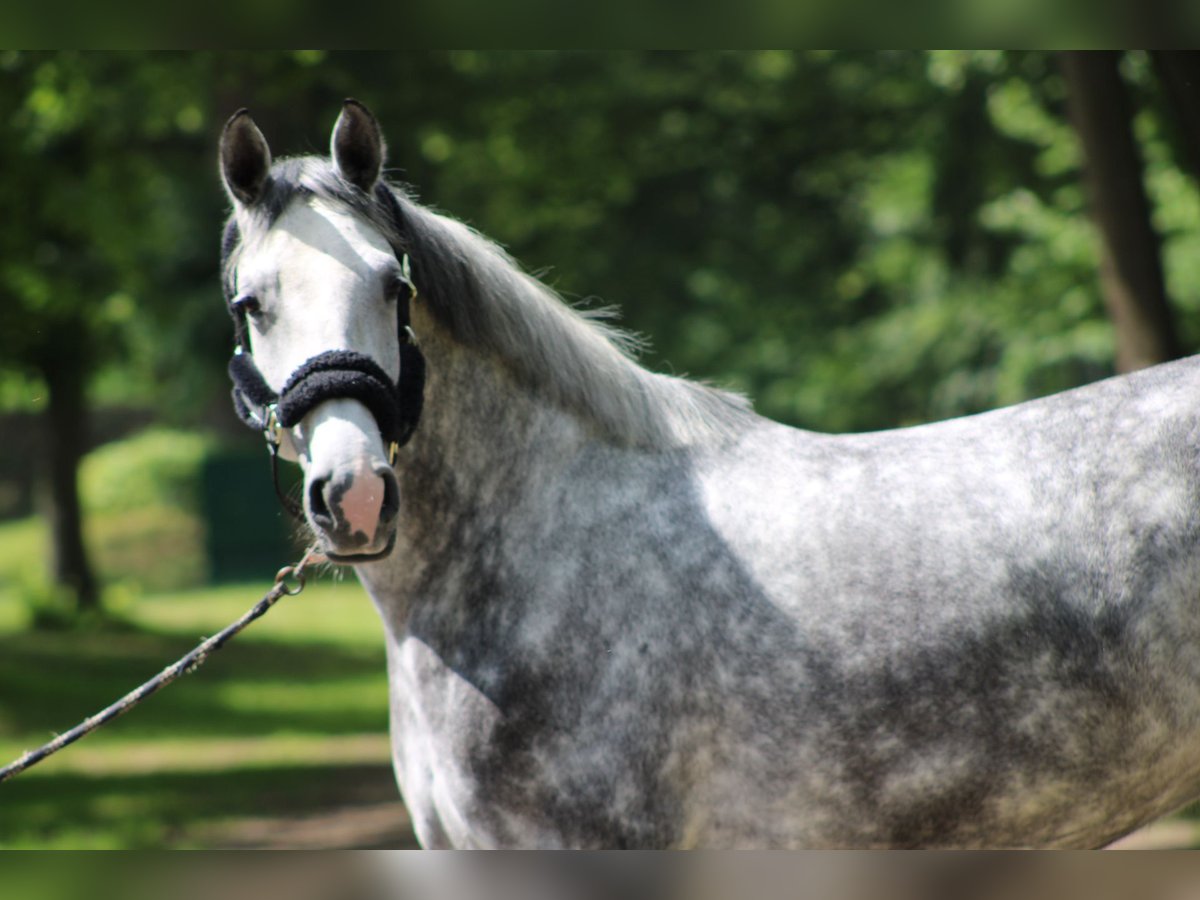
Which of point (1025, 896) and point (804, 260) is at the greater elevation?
point (804, 260)

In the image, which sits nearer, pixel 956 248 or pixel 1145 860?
pixel 1145 860

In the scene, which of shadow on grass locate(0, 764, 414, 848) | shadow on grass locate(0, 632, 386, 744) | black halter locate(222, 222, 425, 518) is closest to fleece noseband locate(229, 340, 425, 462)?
black halter locate(222, 222, 425, 518)

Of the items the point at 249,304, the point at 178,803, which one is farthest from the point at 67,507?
the point at 249,304

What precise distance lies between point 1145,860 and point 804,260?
16.4 meters

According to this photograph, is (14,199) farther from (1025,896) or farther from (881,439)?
(1025,896)

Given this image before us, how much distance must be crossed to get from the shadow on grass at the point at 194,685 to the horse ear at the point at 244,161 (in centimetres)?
973

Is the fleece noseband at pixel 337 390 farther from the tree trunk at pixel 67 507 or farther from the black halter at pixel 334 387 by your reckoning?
the tree trunk at pixel 67 507

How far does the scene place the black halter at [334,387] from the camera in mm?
2750

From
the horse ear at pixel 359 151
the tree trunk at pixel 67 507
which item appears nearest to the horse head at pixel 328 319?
the horse ear at pixel 359 151

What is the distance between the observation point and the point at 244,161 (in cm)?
300

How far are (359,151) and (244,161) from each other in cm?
26

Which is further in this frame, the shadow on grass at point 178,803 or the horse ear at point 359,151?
the shadow on grass at point 178,803

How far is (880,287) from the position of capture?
727 inches

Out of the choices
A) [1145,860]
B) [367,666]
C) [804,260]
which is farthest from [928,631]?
[804,260]
